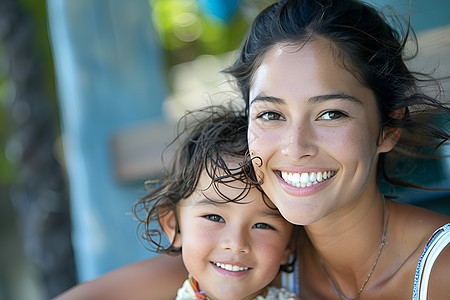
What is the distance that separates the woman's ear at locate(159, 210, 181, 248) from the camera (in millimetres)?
2055

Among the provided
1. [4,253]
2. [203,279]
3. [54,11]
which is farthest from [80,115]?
[4,253]

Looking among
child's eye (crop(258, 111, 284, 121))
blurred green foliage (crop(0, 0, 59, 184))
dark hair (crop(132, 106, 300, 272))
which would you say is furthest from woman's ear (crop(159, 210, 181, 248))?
blurred green foliage (crop(0, 0, 59, 184))

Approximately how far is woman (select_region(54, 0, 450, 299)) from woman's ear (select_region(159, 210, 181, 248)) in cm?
48

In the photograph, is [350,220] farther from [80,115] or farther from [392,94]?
[80,115]

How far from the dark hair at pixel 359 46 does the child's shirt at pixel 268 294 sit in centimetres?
66

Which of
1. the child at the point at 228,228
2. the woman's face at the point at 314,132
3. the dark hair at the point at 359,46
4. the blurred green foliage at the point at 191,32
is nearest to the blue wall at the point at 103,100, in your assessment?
the child at the point at 228,228

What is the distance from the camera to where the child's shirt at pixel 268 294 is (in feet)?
6.29

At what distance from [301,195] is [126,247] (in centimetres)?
212

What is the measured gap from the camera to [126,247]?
3.51m

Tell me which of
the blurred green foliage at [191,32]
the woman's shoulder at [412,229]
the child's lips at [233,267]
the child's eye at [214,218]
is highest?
the blurred green foliage at [191,32]

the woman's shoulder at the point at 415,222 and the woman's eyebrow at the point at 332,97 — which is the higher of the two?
the woman's eyebrow at the point at 332,97

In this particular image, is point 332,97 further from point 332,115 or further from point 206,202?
point 206,202

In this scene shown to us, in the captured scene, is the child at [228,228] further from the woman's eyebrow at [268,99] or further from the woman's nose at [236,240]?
the woman's eyebrow at [268,99]

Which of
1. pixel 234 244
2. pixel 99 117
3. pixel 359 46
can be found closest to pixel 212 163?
pixel 234 244
